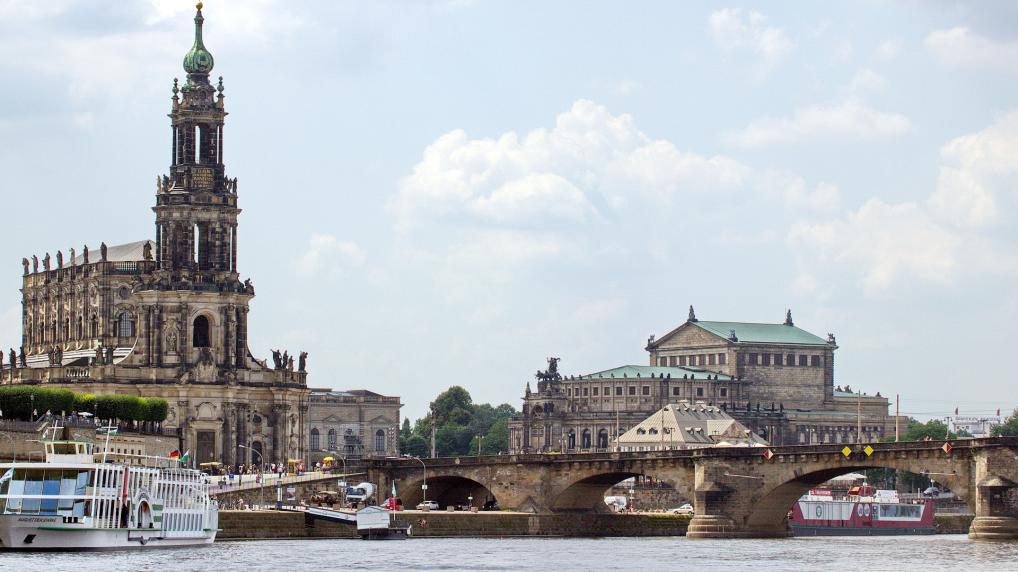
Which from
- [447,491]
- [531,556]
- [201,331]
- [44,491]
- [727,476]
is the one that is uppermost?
[201,331]

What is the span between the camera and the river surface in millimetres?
92562

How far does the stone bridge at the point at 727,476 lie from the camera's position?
11775 cm

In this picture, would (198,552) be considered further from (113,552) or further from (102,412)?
(102,412)

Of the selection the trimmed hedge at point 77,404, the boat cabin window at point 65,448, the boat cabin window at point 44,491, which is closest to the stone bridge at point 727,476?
the trimmed hedge at point 77,404

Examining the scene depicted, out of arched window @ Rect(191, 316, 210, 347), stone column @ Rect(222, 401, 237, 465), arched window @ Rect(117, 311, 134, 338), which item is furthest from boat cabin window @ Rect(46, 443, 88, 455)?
arched window @ Rect(117, 311, 134, 338)

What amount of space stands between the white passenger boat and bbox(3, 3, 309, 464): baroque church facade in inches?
1977

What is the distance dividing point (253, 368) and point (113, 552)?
62815mm

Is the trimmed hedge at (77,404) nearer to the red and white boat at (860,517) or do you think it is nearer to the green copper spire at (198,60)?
the green copper spire at (198,60)

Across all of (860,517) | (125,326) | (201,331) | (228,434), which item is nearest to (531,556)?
(228,434)

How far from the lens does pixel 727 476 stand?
12875cm

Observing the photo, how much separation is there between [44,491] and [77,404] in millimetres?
47544

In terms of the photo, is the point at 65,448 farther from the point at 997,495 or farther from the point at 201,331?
the point at 201,331

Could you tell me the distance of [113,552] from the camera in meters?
96.8

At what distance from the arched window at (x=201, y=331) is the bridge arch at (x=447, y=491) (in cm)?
2096
